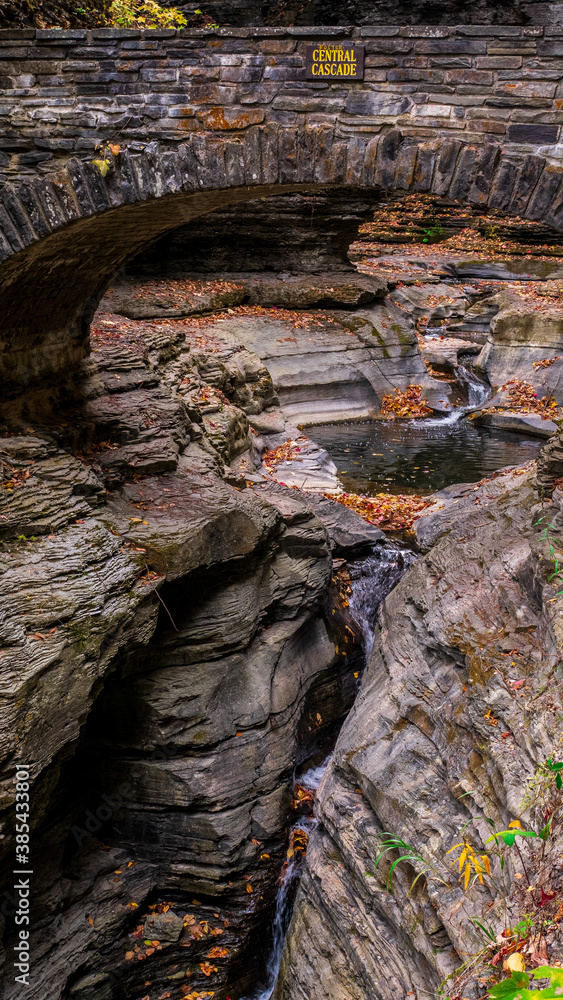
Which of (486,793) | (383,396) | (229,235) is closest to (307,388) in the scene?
(383,396)

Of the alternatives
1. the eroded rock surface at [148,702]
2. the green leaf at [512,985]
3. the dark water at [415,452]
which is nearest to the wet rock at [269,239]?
the dark water at [415,452]

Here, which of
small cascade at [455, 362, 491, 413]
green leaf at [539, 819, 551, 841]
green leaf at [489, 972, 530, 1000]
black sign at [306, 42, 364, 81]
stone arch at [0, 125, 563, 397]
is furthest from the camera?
small cascade at [455, 362, 491, 413]

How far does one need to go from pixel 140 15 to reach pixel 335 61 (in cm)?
1046

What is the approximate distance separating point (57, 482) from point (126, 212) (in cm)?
254

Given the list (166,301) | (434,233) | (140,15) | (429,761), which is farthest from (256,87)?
(434,233)

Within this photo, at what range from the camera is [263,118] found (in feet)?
17.8

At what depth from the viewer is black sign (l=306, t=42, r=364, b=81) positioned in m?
5.22

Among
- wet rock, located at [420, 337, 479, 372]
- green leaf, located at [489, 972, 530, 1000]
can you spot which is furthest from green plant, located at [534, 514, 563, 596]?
wet rock, located at [420, 337, 479, 372]

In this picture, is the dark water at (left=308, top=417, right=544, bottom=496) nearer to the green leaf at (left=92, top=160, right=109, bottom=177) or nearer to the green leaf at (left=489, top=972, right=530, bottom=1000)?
the green leaf at (left=92, top=160, right=109, bottom=177)

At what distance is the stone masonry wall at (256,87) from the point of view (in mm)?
5043

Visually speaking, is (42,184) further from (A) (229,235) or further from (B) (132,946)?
(A) (229,235)

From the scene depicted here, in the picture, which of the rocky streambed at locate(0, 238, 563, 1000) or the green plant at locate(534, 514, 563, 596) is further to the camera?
the green plant at locate(534, 514, 563, 596)

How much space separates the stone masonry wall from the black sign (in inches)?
2.6

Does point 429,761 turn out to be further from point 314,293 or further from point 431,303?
point 431,303
